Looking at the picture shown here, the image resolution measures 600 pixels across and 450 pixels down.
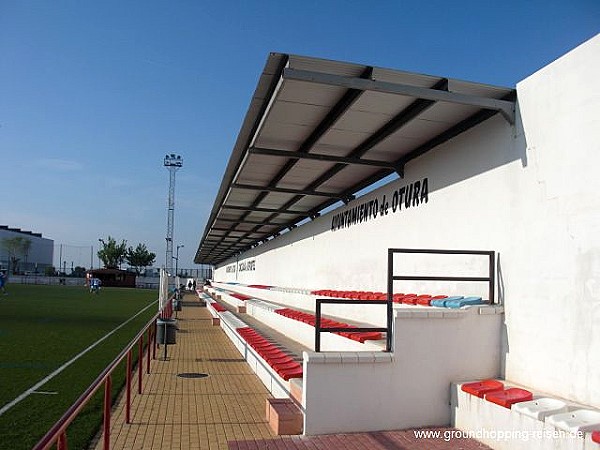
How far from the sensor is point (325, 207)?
17.1 metres

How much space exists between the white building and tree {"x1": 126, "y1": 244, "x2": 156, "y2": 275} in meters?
118

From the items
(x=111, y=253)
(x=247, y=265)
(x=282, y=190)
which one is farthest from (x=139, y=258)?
(x=282, y=190)

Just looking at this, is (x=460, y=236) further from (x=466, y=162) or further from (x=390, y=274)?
(x=390, y=274)

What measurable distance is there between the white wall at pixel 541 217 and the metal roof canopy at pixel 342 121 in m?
0.49

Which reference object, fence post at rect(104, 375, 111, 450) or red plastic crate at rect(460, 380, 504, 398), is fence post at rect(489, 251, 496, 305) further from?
fence post at rect(104, 375, 111, 450)

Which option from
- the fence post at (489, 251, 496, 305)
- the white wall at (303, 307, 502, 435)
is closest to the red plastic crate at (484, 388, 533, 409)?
the white wall at (303, 307, 502, 435)

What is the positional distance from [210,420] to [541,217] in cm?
455

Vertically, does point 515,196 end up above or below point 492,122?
below

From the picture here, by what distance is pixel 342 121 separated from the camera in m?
8.16

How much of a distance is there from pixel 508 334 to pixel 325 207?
35.9ft

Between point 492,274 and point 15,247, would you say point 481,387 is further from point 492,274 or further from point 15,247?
point 15,247

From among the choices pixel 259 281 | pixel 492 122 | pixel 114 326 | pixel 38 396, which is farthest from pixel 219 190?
pixel 259 281

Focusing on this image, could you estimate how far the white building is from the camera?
215 inches

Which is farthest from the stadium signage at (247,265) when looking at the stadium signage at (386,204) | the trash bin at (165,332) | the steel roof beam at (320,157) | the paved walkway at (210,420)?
the steel roof beam at (320,157)
